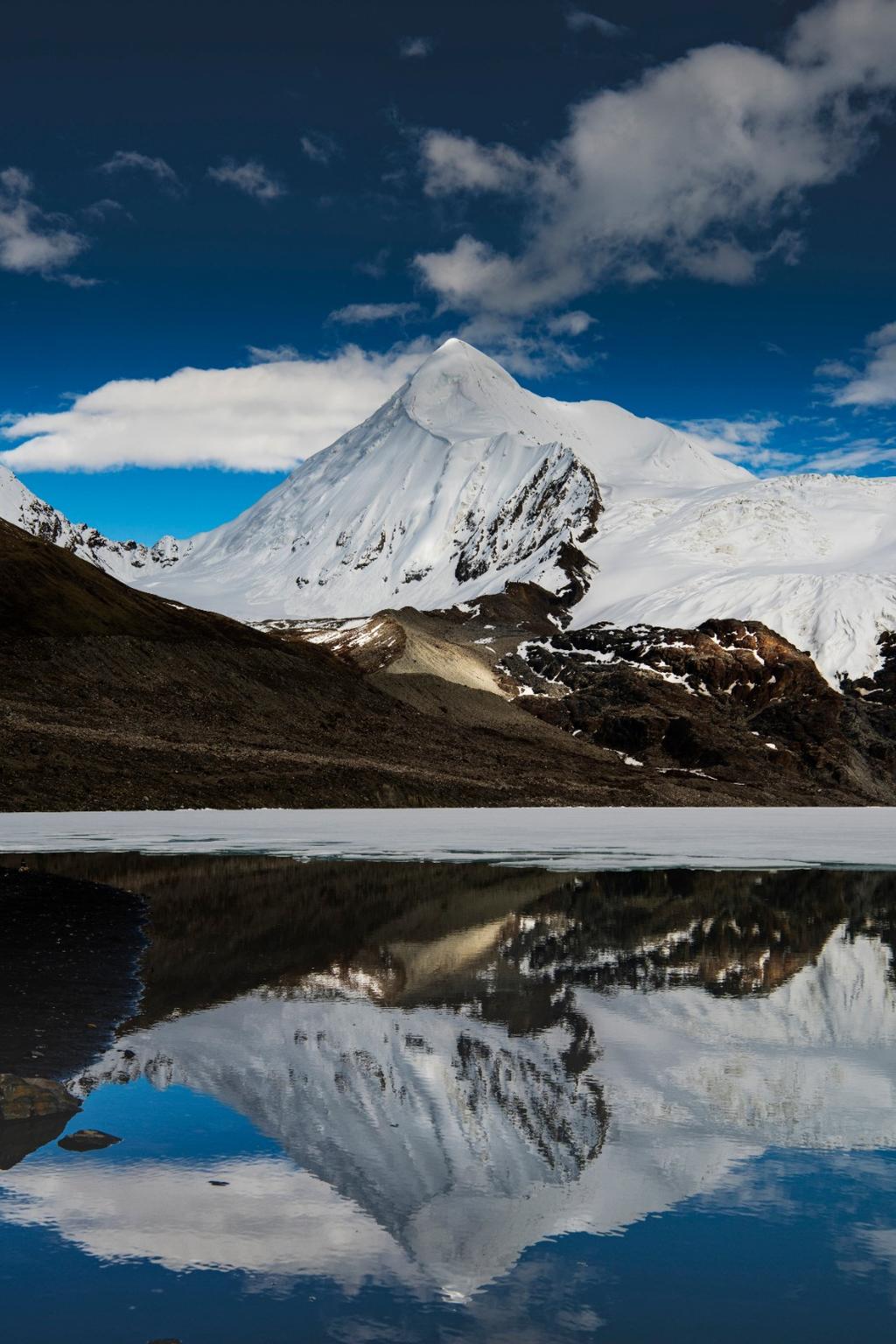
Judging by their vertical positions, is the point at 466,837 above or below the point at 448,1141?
above

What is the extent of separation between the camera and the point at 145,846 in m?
48.6

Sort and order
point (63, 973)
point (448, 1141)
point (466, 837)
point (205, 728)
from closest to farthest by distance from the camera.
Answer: point (448, 1141), point (63, 973), point (466, 837), point (205, 728)

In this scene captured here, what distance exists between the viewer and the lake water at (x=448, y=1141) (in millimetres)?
7809

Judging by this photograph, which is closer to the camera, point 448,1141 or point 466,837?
point 448,1141

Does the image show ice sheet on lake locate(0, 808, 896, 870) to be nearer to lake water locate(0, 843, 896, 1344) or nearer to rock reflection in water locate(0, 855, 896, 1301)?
rock reflection in water locate(0, 855, 896, 1301)

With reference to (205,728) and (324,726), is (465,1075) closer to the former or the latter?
(205,728)

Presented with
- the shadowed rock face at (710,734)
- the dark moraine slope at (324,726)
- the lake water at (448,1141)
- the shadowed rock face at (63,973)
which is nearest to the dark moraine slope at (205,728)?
the dark moraine slope at (324,726)

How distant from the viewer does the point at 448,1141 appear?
11109 mm

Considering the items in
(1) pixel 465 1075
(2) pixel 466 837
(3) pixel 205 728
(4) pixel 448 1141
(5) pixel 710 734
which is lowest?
(4) pixel 448 1141

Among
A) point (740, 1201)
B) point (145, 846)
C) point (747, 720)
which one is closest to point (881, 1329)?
point (740, 1201)

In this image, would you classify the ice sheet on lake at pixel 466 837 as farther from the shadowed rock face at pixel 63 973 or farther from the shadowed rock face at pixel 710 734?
the shadowed rock face at pixel 710 734

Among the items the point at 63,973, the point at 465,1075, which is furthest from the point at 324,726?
the point at 465,1075

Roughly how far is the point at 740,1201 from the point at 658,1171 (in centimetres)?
87

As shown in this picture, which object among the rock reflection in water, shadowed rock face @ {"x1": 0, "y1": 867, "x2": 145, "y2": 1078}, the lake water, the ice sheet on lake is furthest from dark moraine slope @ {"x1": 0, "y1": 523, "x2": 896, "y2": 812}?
the lake water
